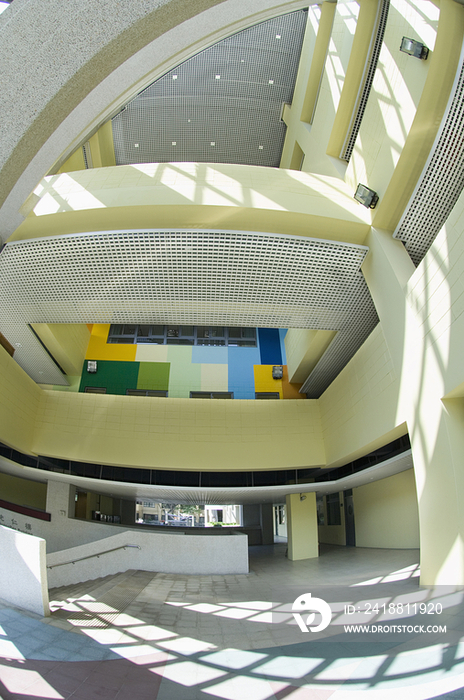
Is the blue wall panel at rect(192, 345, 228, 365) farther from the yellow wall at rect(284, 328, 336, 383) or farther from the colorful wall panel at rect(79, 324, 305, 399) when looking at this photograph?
the yellow wall at rect(284, 328, 336, 383)

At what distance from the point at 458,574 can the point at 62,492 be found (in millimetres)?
14053

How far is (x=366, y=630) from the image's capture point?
404cm

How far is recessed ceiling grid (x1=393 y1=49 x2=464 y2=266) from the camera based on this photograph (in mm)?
6273

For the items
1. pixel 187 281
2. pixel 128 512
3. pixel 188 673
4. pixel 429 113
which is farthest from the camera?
pixel 128 512

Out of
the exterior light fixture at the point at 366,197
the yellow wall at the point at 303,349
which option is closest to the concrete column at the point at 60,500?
the yellow wall at the point at 303,349

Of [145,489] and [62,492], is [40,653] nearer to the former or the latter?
[145,489]

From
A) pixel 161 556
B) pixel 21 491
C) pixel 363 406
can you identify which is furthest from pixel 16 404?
pixel 363 406

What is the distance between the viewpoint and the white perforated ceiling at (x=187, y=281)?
8.19m

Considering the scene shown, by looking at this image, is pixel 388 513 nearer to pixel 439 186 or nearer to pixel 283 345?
pixel 283 345

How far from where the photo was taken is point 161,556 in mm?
11000

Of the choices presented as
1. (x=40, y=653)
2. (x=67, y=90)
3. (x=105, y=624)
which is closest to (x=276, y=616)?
(x=105, y=624)

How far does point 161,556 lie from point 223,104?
703 inches

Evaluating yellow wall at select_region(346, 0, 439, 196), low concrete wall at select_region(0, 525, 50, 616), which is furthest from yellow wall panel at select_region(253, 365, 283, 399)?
low concrete wall at select_region(0, 525, 50, 616)

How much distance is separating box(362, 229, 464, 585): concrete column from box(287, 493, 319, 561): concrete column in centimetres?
839
